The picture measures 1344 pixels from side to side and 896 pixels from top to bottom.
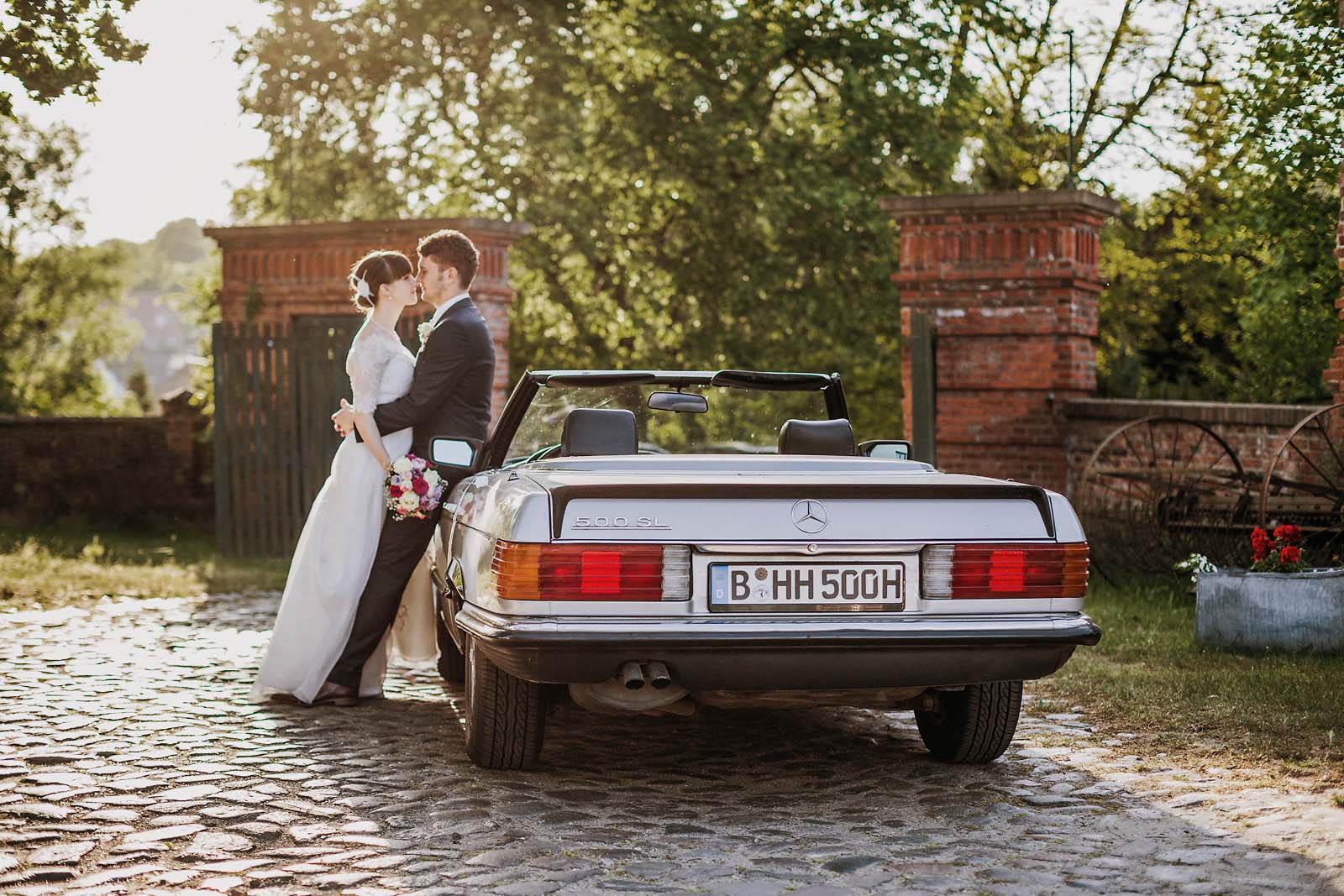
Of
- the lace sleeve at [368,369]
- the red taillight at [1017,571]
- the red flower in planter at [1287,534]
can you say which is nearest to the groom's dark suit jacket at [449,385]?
the lace sleeve at [368,369]

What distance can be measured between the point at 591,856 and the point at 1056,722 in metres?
2.92

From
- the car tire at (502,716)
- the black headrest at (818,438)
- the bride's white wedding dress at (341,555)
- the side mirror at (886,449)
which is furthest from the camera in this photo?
the bride's white wedding dress at (341,555)

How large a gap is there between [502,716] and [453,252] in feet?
8.56

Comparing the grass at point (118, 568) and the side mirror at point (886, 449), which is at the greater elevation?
the side mirror at point (886, 449)

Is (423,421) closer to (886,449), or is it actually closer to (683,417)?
(683,417)

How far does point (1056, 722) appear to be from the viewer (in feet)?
22.3

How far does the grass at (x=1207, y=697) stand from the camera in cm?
604

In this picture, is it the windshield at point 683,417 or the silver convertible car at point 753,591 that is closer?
the silver convertible car at point 753,591

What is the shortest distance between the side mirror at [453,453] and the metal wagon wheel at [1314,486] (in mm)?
5303

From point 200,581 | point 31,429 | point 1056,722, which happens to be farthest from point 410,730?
point 31,429

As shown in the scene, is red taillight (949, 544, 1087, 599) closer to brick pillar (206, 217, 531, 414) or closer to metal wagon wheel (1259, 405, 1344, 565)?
metal wagon wheel (1259, 405, 1344, 565)

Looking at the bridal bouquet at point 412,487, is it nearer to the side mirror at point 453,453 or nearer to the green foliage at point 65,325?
the side mirror at point 453,453

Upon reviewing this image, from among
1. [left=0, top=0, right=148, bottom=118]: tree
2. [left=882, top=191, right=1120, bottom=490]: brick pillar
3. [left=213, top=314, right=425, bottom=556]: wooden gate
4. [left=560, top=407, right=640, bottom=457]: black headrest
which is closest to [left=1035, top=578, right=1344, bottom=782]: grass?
[left=560, top=407, right=640, bottom=457]: black headrest

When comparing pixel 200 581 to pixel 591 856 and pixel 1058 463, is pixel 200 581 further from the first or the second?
pixel 591 856
